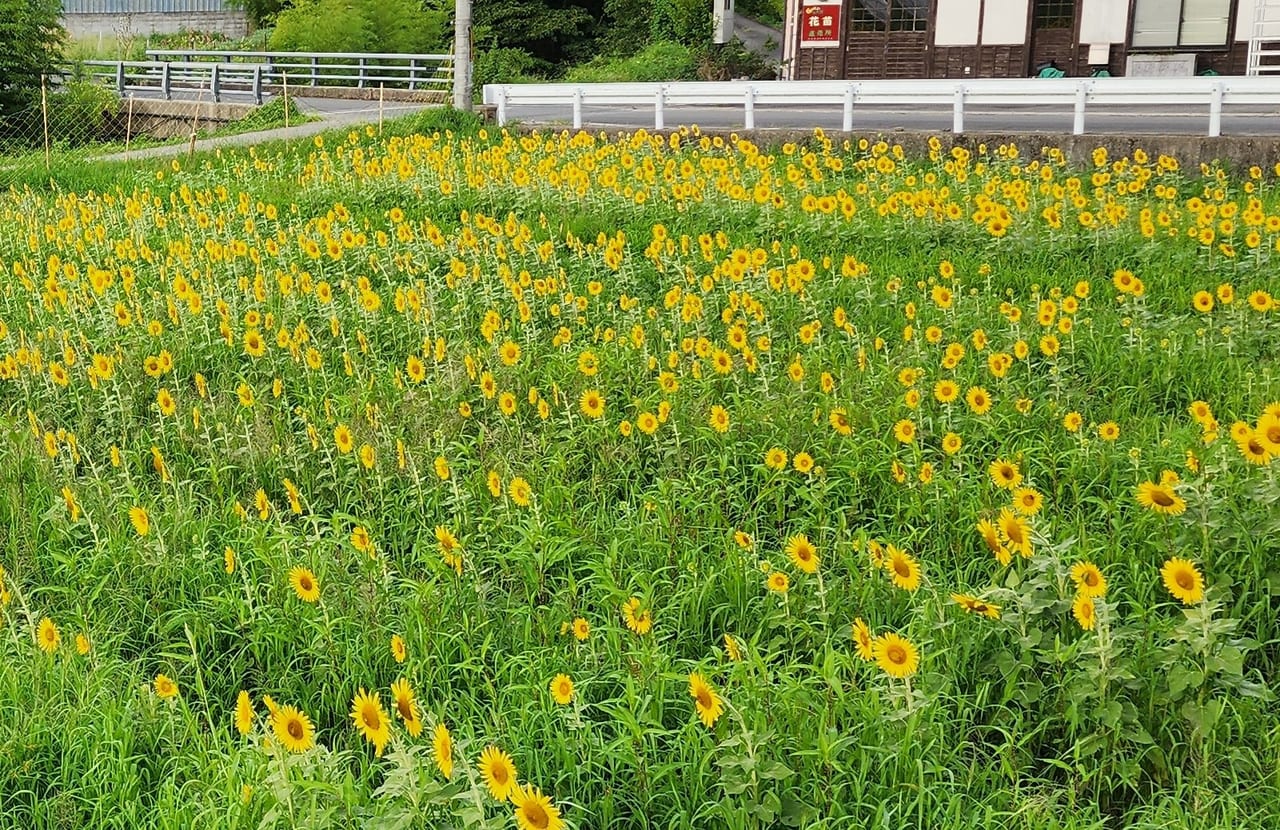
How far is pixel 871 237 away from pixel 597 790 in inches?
246

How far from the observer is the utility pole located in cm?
1834

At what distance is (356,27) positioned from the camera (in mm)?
31172

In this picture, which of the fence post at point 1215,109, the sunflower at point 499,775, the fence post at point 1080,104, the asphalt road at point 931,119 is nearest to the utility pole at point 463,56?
the asphalt road at point 931,119

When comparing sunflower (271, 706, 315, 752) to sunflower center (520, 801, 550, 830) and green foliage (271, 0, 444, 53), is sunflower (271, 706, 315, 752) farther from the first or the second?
A: green foliage (271, 0, 444, 53)

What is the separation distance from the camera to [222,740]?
3537 millimetres

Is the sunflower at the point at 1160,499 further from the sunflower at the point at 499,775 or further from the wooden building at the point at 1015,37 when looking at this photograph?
the wooden building at the point at 1015,37

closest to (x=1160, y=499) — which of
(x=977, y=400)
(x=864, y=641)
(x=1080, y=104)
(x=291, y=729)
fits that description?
(x=864, y=641)

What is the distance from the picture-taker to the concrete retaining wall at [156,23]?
129 ft

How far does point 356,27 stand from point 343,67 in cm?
526

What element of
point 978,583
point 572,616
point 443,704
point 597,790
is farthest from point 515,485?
point 978,583

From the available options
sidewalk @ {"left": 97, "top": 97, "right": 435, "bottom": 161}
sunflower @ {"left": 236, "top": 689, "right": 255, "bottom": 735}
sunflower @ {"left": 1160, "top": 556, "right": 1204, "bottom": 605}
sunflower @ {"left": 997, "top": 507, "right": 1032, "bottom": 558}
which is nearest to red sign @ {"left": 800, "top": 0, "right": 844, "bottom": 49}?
sidewalk @ {"left": 97, "top": 97, "right": 435, "bottom": 161}

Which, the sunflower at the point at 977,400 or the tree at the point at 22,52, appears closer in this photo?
the sunflower at the point at 977,400

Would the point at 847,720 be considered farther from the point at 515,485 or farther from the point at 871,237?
the point at 871,237

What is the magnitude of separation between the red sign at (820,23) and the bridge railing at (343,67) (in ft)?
23.7
